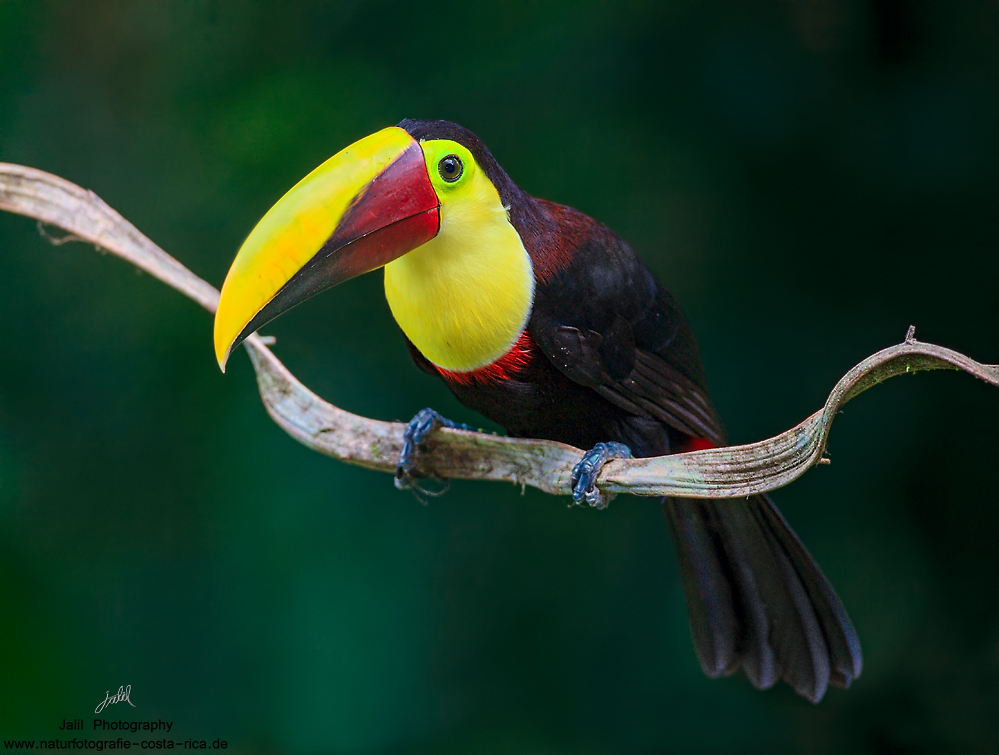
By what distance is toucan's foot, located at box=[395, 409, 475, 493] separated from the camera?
1.28m

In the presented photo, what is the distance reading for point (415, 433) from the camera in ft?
4.23

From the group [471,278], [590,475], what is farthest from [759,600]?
[471,278]

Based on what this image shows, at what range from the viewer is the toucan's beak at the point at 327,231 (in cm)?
97

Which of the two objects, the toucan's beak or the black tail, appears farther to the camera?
the black tail

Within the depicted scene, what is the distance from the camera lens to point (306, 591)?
169 centimetres

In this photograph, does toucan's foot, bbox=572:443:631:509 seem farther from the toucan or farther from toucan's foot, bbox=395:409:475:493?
toucan's foot, bbox=395:409:475:493

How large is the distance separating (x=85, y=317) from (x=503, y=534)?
35.1 inches

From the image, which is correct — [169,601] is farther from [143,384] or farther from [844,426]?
[844,426]

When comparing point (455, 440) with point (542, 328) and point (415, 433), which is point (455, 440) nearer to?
point (415, 433)
